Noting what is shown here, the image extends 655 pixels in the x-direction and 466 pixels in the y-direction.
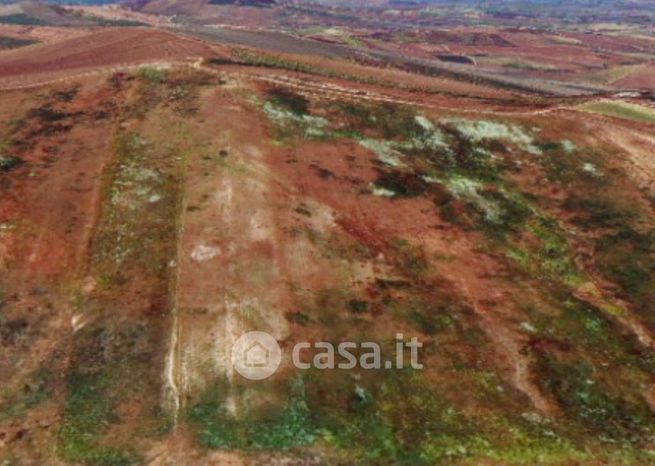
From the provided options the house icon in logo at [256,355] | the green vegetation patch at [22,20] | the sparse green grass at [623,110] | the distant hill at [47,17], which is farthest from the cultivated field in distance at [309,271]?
the distant hill at [47,17]

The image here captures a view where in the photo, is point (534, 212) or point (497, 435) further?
point (534, 212)

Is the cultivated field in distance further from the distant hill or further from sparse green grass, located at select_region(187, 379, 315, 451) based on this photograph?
the distant hill

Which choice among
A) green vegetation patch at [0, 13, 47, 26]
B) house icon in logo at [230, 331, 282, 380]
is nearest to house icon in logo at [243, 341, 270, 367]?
house icon in logo at [230, 331, 282, 380]

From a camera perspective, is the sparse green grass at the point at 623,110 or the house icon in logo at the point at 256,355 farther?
the sparse green grass at the point at 623,110

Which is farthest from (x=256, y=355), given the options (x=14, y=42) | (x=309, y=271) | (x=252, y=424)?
(x=14, y=42)

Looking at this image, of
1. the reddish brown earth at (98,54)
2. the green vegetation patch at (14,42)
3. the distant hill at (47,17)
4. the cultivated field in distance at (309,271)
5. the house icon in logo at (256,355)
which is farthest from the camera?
the distant hill at (47,17)

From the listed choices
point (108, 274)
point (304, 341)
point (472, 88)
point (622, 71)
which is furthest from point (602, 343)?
point (622, 71)

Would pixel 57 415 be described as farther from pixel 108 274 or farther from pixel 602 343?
pixel 602 343

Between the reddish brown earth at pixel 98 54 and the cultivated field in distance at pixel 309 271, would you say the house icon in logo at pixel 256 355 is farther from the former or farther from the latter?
the reddish brown earth at pixel 98 54
